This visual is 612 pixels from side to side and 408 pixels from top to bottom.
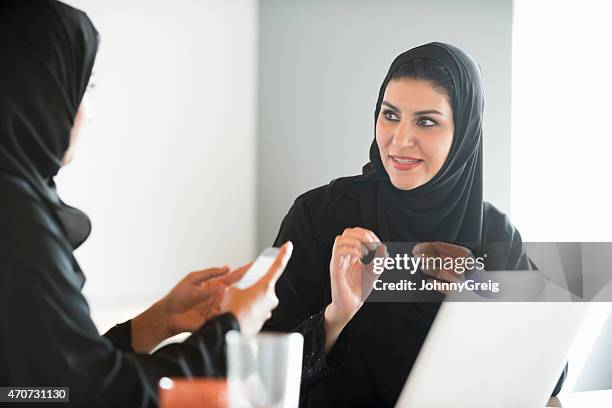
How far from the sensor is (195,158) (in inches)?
73.7

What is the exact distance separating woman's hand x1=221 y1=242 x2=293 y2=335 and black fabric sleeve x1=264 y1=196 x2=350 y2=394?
8 centimetres

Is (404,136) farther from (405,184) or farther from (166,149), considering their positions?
(166,149)

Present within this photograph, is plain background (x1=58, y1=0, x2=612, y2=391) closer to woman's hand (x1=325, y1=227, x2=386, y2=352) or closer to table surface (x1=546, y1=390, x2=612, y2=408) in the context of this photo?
woman's hand (x1=325, y1=227, x2=386, y2=352)

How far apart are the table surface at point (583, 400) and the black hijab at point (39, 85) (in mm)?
1088

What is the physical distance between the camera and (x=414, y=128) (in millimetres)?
1895

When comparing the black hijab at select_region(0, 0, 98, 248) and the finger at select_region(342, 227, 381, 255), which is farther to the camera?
the finger at select_region(342, 227, 381, 255)

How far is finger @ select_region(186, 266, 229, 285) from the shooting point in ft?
6.00

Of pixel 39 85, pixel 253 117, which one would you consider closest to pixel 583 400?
pixel 253 117

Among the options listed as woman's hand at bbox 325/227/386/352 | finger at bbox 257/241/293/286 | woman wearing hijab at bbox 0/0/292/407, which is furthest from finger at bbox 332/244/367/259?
woman wearing hijab at bbox 0/0/292/407

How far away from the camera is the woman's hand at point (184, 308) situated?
5.83 feet

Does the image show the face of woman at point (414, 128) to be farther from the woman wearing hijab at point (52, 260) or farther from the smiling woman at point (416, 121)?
→ the woman wearing hijab at point (52, 260)

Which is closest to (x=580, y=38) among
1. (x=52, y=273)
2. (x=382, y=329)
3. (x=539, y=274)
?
(x=539, y=274)

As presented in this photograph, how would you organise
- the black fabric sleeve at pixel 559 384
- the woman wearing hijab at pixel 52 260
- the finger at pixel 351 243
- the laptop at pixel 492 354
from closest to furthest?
1. the woman wearing hijab at pixel 52 260
2. the laptop at pixel 492 354
3. the finger at pixel 351 243
4. the black fabric sleeve at pixel 559 384

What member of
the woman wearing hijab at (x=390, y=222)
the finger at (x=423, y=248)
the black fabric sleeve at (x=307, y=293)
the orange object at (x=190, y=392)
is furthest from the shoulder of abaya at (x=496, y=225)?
the orange object at (x=190, y=392)
